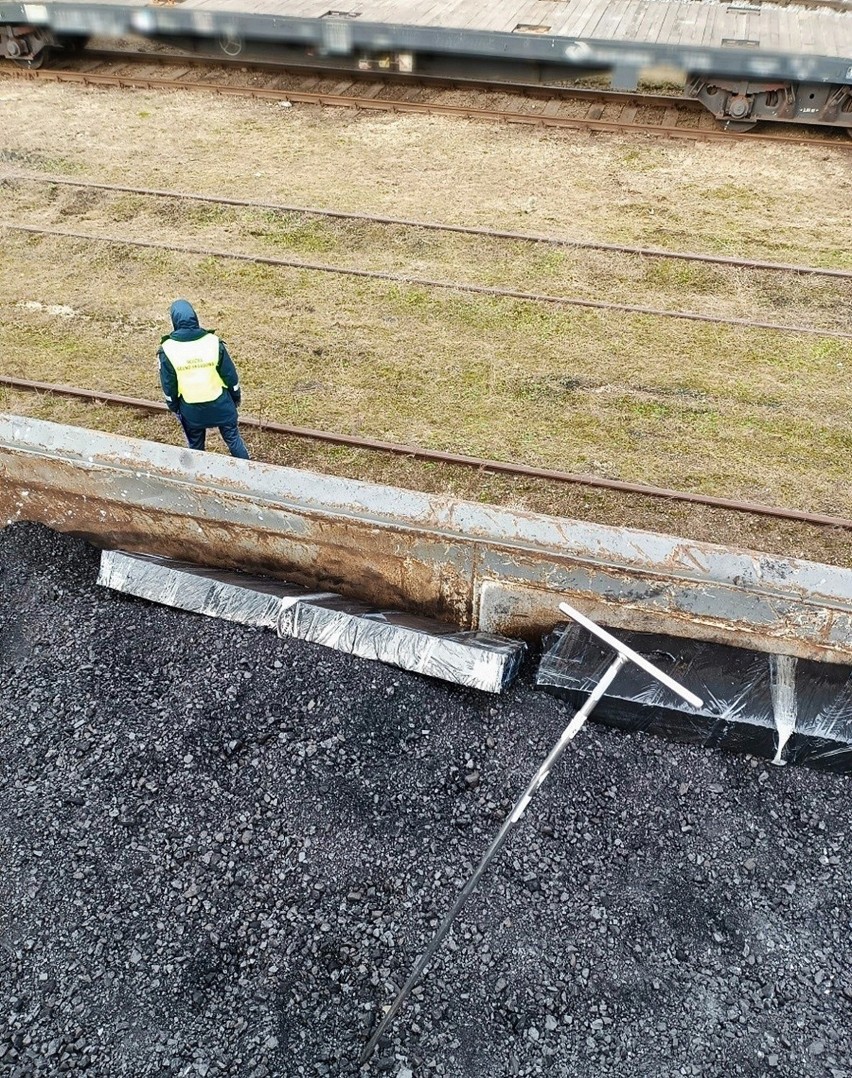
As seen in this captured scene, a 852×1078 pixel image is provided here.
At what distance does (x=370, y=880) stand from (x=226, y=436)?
3.63m

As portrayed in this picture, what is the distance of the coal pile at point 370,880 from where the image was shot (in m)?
3.76

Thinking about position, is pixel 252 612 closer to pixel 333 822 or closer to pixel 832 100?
pixel 333 822

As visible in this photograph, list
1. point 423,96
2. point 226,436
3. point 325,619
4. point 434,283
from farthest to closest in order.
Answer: point 423,96 < point 434,283 < point 226,436 < point 325,619

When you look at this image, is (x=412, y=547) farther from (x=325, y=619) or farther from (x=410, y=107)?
(x=410, y=107)

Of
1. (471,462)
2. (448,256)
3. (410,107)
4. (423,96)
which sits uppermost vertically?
(423,96)

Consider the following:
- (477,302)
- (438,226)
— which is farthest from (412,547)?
(438,226)

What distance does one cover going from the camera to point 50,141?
12.1 metres

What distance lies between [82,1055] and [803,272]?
30.8 ft

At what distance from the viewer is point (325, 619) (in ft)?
16.8

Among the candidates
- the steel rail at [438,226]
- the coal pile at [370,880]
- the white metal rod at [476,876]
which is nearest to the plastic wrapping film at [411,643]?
the coal pile at [370,880]

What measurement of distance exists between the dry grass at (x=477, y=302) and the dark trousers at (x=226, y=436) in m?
0.74

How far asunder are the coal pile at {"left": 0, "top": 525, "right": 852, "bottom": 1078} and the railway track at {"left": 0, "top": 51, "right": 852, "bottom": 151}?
33.6 feet

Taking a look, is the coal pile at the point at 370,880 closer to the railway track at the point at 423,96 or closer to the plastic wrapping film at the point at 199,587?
the plastic wrapping film at the point at 199,587

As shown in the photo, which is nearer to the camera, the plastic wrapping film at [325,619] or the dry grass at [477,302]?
the plastic wrapping film at [325,619]
